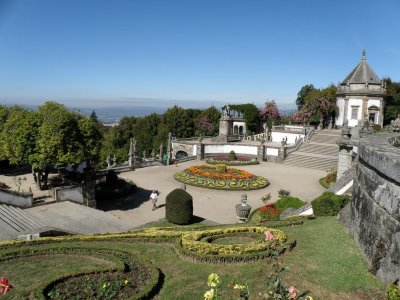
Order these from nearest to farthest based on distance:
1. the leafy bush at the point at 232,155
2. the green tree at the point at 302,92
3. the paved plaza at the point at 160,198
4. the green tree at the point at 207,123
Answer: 1. the paved plaza at the point at 160,198
2. the leafy bush at the point at 232,155
3. the green tree at the point at 207,123
4. the green tree at the point at 302,92

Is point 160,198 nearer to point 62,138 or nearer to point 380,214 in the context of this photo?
point 62,138

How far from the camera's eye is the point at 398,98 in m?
52.1

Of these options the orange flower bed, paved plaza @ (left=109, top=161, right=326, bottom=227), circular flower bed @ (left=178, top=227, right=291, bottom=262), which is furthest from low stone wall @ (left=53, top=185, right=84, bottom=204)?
circular flower bed @ (left=178, top=227, right=291, bottom=262)

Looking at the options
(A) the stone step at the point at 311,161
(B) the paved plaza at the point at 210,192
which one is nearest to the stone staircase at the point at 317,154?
(A) the stone step at the point at 311,161

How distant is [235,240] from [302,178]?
20336mm

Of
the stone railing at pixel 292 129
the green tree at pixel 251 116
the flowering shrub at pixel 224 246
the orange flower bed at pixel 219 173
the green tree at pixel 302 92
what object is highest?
the green tree at pixel 302 92

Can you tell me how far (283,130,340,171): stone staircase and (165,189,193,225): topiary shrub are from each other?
20.3 meters

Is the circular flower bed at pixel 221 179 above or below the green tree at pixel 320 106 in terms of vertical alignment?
below

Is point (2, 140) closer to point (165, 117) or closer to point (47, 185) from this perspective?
point (47, 185)

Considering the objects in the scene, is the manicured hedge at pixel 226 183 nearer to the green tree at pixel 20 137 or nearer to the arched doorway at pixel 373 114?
the green tree at pixel 20 137

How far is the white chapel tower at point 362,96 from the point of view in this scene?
46.0 meters

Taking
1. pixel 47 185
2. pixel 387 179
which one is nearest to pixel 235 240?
pixel 387 179

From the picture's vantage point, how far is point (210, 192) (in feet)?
84.9

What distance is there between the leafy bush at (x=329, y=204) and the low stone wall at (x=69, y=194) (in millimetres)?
13168
